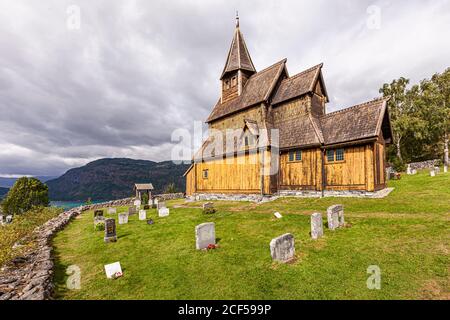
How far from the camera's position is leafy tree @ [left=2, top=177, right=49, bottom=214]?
4384cm

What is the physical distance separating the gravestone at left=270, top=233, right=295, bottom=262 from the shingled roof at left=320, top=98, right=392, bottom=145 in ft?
42.0

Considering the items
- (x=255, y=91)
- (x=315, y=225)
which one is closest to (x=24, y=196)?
(x=255, y=91)

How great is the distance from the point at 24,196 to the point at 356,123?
60390 mm

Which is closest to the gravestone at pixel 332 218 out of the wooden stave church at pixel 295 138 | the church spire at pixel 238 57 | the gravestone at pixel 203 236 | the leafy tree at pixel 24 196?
the gravestone at pixel 203 236

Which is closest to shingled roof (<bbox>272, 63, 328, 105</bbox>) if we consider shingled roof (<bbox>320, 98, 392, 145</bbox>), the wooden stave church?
the wooden stave church

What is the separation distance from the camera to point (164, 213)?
18172mm

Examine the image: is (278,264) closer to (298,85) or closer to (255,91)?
(298,85)

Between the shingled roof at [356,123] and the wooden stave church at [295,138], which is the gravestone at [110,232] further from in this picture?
the shingled roof at [356,123]

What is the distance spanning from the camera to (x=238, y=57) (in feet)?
95.1

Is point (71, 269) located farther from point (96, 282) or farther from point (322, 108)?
point (322, 108)

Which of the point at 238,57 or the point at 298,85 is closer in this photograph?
the point at 298,85
